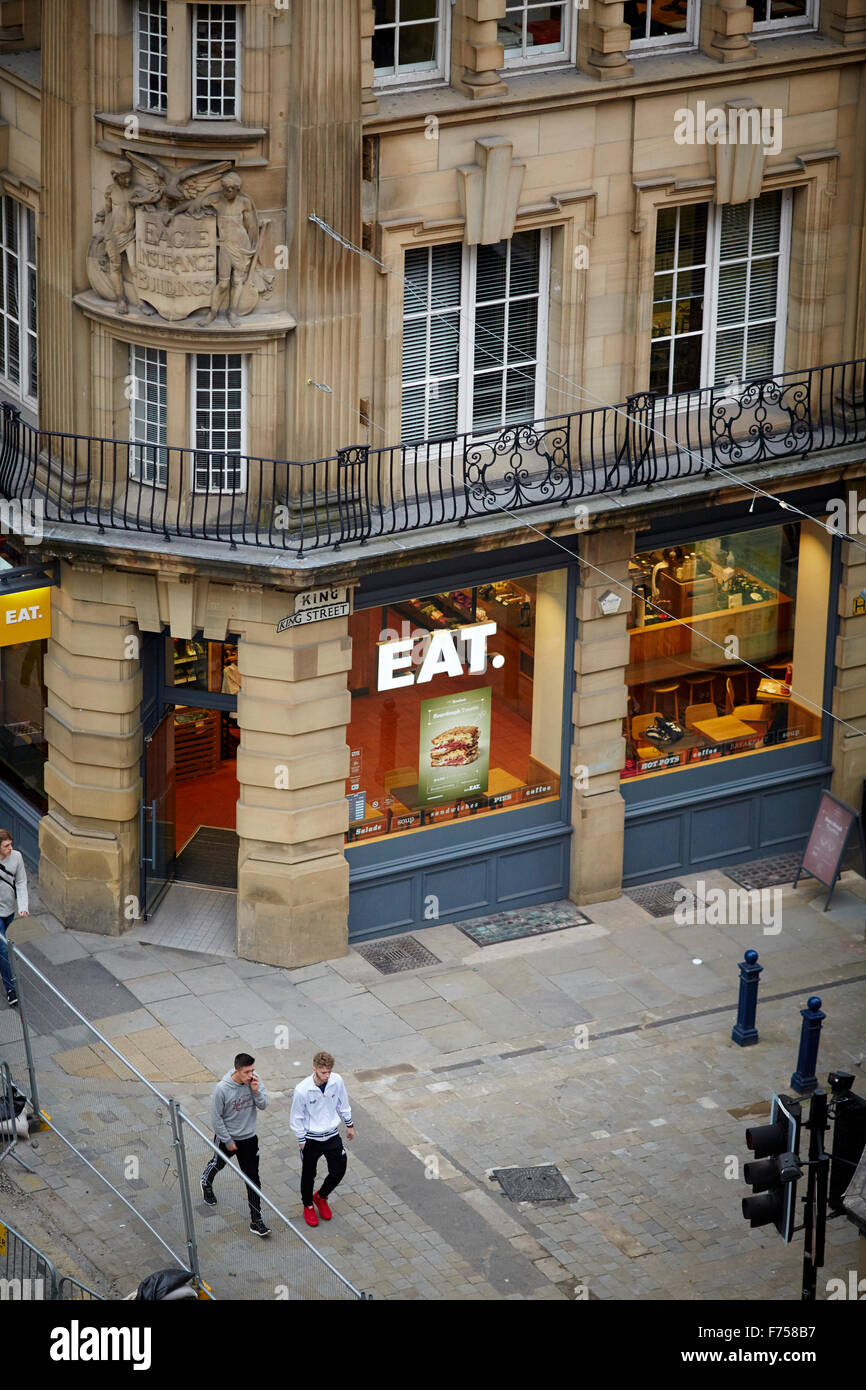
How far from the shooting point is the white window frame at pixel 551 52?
86.9 ft

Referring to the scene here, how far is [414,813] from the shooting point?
2864cm

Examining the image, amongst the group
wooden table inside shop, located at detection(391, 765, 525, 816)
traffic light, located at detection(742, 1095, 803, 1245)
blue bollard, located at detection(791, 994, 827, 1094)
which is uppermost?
traffic light, located at detection(742, 1095, 803, 1245)

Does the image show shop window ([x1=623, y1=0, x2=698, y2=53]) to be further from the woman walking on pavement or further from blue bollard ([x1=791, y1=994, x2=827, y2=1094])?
the woman walking on pavement

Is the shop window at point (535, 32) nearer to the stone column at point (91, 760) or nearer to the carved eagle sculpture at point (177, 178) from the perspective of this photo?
the carved eagle sculpture at point (177, 178)

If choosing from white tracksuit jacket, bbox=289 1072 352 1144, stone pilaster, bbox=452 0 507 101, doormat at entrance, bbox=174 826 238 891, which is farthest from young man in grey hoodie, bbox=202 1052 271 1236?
stone pilaster, bbox=452 0 507 101

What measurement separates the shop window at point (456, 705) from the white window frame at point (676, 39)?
592 cm

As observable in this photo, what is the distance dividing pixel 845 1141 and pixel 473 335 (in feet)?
36.1

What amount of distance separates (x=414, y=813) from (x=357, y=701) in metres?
1.69

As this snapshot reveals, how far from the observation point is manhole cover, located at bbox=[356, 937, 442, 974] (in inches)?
1110

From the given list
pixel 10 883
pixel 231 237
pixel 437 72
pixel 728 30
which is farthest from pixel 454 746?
pixel 728 30

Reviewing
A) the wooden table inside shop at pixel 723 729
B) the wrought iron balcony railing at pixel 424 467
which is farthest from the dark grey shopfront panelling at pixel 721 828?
the wrought iron balcony railing at pixel 424 467

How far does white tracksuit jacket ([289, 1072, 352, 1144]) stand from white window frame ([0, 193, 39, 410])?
9.36m

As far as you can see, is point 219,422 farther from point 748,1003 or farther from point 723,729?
point 748,1003

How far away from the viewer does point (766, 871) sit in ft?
101
